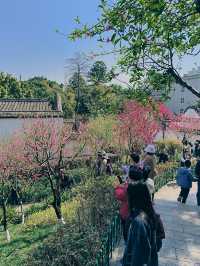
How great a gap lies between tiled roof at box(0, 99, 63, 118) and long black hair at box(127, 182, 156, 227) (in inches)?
762

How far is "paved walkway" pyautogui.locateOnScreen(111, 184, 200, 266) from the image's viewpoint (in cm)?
684

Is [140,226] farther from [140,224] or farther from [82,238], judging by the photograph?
[82,238]

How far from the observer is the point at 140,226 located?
4812 millimetres

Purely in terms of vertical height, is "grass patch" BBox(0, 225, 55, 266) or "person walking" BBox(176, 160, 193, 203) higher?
"person walking" BBox(176, 160, 193, 203)

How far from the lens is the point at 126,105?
25.7 metres

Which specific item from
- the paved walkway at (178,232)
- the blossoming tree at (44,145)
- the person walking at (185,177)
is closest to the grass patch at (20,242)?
the blossoming tree at (44,145)

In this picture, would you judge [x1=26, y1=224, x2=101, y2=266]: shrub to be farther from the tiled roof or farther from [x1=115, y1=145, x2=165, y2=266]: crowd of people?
the tiled roof

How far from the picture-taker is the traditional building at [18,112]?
Answer: 24.5 m

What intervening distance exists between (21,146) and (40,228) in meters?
4.85

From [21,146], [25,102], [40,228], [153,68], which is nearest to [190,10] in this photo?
[153,68]

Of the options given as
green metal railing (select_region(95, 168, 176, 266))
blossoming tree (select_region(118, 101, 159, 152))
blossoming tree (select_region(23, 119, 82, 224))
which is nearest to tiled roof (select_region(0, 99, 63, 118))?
blossoming tree (select_region(118, 101, 159, 152))

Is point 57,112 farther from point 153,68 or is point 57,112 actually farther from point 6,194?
point 153,68

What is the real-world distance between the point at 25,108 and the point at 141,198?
23.3 m

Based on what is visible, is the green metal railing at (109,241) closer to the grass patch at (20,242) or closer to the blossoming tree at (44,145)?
the grass patch at (20,242)
